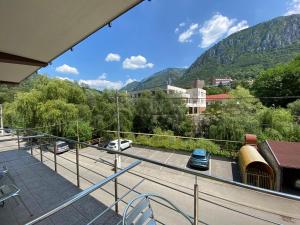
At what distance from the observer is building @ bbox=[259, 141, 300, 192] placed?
8.27m

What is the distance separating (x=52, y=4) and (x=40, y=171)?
10.0 feet

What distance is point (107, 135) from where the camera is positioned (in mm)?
19141

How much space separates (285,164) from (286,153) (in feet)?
4.36

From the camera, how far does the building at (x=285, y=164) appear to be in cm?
827

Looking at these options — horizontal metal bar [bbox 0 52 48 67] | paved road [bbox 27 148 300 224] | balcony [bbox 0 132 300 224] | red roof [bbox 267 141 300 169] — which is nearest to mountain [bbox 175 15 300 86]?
red roof [bbox 267 141 300 169]

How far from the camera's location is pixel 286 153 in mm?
9305

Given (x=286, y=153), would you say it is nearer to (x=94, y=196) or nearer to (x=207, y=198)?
(x=207, y=198)

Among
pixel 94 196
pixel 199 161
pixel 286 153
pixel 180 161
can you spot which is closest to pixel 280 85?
pixel 286 153

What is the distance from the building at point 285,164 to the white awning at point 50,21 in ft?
30.5

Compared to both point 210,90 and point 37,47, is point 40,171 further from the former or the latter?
point 210,90

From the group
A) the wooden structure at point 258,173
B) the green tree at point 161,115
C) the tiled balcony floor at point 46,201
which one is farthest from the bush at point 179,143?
the tiled balcony floor at point 46,201

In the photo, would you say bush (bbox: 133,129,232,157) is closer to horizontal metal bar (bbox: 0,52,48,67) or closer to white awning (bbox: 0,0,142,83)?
horizontal metal bar (bbox: 0,52,48,67)

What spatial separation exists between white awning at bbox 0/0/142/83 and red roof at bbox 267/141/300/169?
9.34 m

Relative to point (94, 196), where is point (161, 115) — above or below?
above
